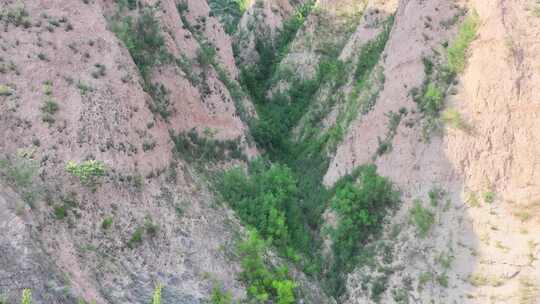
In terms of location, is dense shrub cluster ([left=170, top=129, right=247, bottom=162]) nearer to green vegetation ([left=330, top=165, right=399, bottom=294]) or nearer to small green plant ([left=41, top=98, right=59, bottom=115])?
small green plant ([left=41, top=98, right=59, bottom=115])

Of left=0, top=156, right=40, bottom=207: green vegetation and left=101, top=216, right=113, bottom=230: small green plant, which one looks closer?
left=0, top=156, right=40, bottom=207: green vegetation

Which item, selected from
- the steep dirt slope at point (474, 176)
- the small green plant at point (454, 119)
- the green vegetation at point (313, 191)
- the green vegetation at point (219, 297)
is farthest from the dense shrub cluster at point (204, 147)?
the small green plant at point (454, 119)

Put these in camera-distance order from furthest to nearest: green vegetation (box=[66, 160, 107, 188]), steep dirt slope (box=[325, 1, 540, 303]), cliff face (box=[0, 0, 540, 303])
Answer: steep dirt slope (box=[325, 1, 540, 303]), green vegetation (box=[66, 160, 107, 188]), cliff face (box=[0, 0, 540, 303])

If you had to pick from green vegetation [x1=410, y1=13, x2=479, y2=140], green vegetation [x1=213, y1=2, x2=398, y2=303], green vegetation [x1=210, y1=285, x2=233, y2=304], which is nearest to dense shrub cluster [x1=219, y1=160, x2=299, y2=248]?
green vegetation [x1=213, y1=2, x2=398, y2=303]

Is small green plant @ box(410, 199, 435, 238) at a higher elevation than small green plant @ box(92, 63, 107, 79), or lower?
lower

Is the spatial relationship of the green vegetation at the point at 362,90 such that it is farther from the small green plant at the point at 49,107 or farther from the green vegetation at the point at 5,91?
the green vegetation at the point at 5,91

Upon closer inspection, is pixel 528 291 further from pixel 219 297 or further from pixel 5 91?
pixel 5 91
